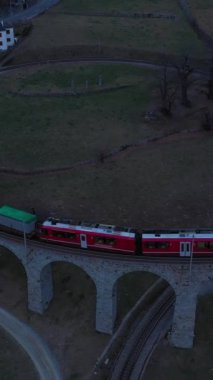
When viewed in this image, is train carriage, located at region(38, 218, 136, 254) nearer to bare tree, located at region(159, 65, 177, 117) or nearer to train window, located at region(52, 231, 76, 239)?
train window, located at region(52, 231, 76, 239)

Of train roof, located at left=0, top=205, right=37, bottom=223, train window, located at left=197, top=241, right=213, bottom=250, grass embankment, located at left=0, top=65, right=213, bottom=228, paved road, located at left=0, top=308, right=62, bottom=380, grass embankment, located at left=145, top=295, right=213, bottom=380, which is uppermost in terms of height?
train roof, located at left=0, top=205, right=37, bottom=223

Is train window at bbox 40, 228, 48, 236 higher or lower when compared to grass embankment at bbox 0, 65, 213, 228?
higher

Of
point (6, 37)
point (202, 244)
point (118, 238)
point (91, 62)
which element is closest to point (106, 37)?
point (91, 62)

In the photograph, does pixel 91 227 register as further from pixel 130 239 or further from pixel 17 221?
pixel 17 221

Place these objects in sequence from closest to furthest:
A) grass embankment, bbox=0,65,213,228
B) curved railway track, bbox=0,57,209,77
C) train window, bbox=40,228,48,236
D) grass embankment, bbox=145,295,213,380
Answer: grass embankment, bbox=145,295,213,380
train window, bbox=40,228,48,236
grass embankment, bbox=0,65,213,228
curved railway track, bbox=0,57,209,77

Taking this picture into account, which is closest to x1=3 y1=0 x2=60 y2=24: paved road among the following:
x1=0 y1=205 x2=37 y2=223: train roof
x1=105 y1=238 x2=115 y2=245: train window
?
x1=0 y1=205 x2=37 y2=223: train roof

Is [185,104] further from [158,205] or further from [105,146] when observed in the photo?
[158,205]
